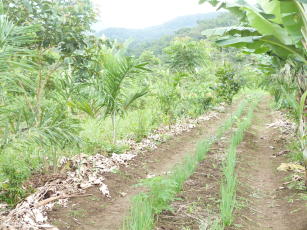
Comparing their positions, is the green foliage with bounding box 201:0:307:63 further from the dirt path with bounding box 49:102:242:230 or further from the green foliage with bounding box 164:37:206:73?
the green foliage with bounding box 164:37:206:73

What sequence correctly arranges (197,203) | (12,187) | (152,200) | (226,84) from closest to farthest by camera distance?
1. (152,200)
2. (12,187)
3. (197,203)
4. (226,84)

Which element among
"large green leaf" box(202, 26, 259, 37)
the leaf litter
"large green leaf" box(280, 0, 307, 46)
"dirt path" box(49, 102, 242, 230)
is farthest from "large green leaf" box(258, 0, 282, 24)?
the leaf litter

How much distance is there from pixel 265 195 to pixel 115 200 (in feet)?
6.49

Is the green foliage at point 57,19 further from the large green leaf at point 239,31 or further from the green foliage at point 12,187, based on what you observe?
the large green leaf at point 239,31

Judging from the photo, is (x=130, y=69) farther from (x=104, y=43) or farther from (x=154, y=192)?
(x=154, y=192)

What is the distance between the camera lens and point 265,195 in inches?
162

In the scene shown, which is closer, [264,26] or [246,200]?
[246,200]

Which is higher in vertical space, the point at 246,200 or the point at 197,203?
the point at 197,203

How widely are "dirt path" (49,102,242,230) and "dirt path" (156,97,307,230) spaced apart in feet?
2.05

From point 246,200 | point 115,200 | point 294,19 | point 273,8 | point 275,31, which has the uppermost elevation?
point 273,8

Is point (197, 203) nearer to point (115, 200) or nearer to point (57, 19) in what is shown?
point (115, 200)

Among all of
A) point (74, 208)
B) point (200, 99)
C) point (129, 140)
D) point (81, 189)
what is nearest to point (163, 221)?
point (74, 208)

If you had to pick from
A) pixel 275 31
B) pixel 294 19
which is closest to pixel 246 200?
pixel 275 31

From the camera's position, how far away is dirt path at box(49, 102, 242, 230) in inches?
122
